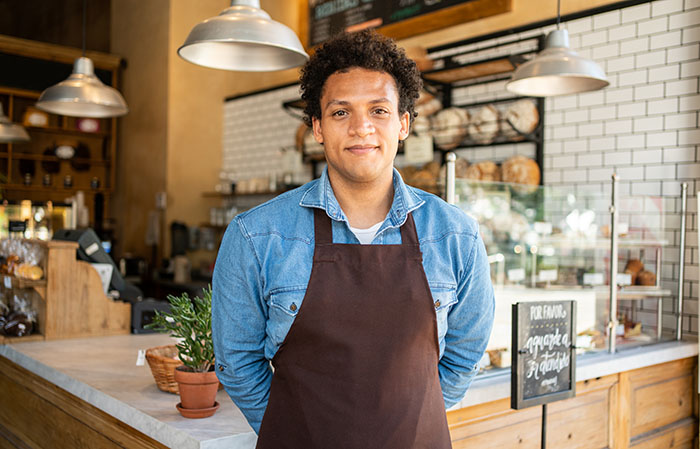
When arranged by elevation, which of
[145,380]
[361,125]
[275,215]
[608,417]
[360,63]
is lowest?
[608,417]

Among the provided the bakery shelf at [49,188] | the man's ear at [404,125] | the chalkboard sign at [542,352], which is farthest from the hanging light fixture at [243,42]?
the bakery shelf at [49,188]

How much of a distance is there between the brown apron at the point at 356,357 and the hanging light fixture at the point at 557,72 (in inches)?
71.9

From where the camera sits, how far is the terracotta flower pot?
186cm

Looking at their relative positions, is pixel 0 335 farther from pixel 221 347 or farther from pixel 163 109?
pixel 163 109

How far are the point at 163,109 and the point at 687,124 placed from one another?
5.57 metres

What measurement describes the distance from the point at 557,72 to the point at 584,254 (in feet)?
3.00

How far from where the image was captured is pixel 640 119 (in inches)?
157

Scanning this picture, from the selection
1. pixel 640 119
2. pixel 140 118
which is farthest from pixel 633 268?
pixel 140 118

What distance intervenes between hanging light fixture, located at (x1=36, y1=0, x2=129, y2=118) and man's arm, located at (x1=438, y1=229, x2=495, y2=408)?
8.96 feet

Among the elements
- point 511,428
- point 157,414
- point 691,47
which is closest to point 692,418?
point 511,428

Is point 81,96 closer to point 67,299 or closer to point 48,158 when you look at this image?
point 67,299

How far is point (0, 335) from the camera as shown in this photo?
2982mm

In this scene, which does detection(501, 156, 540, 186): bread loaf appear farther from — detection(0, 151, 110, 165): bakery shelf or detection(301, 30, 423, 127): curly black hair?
detection(0, 151, 110, 165): bakery shelf

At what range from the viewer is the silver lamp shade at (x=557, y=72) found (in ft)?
9.44
